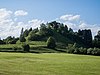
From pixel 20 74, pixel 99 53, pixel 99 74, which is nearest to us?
pixel 20 74

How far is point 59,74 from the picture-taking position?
157ft

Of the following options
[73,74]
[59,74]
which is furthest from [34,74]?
[73,74]

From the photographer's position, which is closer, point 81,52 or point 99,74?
point 99,74

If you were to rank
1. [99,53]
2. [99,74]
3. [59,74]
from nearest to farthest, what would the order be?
[59,74], [99,74], [99,53]

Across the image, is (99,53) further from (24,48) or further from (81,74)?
(81,74)

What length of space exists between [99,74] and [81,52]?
414ft

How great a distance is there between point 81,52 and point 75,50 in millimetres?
5077

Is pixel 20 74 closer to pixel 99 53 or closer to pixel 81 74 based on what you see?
pixel 81 74

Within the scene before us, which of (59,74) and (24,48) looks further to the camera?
(24,48)

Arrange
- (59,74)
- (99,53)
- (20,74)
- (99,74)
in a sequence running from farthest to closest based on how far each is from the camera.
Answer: (99,53)
(99,74)
(59,74)
(20,74)

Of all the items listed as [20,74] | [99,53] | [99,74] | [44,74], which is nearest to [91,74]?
[99,74]

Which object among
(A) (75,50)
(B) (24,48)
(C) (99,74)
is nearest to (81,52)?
(A) (75,50)

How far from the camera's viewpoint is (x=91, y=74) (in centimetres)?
5075

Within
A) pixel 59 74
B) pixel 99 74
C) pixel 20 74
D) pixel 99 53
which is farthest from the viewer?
pixel 99 53
